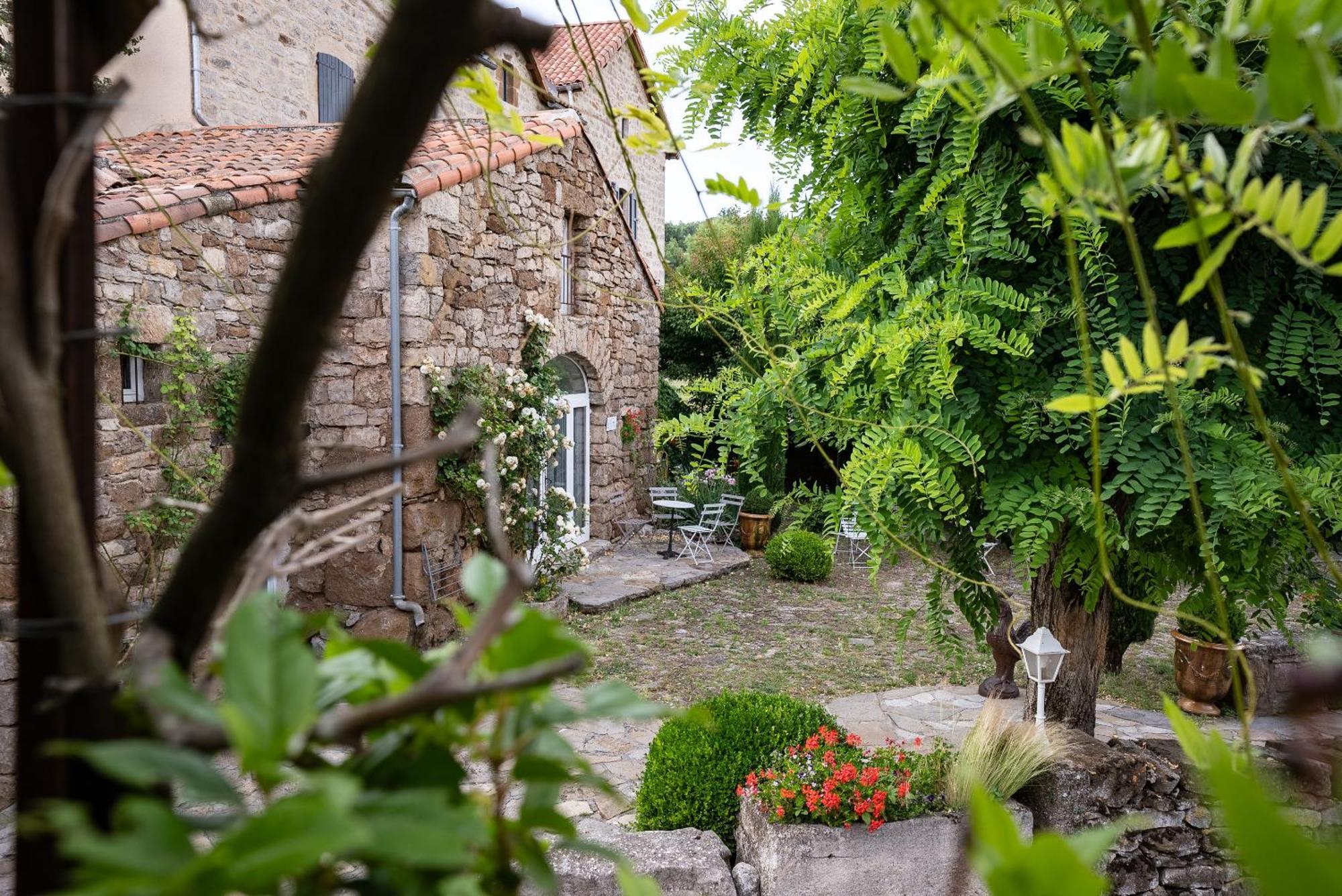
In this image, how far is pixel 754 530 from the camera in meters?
10.9

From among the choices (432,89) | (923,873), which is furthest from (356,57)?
(432,89)

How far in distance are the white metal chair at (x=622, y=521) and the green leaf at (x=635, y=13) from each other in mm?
9026

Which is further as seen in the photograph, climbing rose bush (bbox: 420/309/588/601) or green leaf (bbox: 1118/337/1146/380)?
climbing rose bush (bbox: 420/309/588/601)

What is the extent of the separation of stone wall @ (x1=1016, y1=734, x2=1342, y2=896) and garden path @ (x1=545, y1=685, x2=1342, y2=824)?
1402mm

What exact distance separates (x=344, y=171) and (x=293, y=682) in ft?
0.72

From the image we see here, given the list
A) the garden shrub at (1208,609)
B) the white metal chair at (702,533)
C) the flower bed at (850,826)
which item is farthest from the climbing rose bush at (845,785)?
the white metal chair at (702,533)

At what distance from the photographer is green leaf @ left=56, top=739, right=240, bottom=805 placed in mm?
323

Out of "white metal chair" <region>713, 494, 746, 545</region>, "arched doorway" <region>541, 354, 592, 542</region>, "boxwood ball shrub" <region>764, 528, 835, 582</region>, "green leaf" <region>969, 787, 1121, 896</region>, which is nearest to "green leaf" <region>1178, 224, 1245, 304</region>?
"green leaf" <region>969, 787, 1121, 896</region>

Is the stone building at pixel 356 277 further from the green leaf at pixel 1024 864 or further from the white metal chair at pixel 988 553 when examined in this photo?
the white metal chair at pixel 988 553

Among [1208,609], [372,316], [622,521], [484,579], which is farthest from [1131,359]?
[622,521]

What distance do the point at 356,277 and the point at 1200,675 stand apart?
6027 mm

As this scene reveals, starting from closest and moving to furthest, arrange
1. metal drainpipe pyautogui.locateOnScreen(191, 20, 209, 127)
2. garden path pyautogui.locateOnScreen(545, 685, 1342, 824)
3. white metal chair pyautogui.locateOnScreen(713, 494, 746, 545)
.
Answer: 1. garden path pyautogui.locateOnScreen(545, 685, 1342, 824)
2. metal drainpipe pyautogui.locateOnScreen(191, 20, 209, 127)
3. white metal chair pyautogui.locateOnScreen(713, 494, 746, 545)

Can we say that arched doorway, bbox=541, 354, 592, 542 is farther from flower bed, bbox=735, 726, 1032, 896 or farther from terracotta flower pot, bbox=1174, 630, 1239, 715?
flower bed, bbox=735, 726, 1032, 896

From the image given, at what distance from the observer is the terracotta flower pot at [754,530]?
10.9 m
